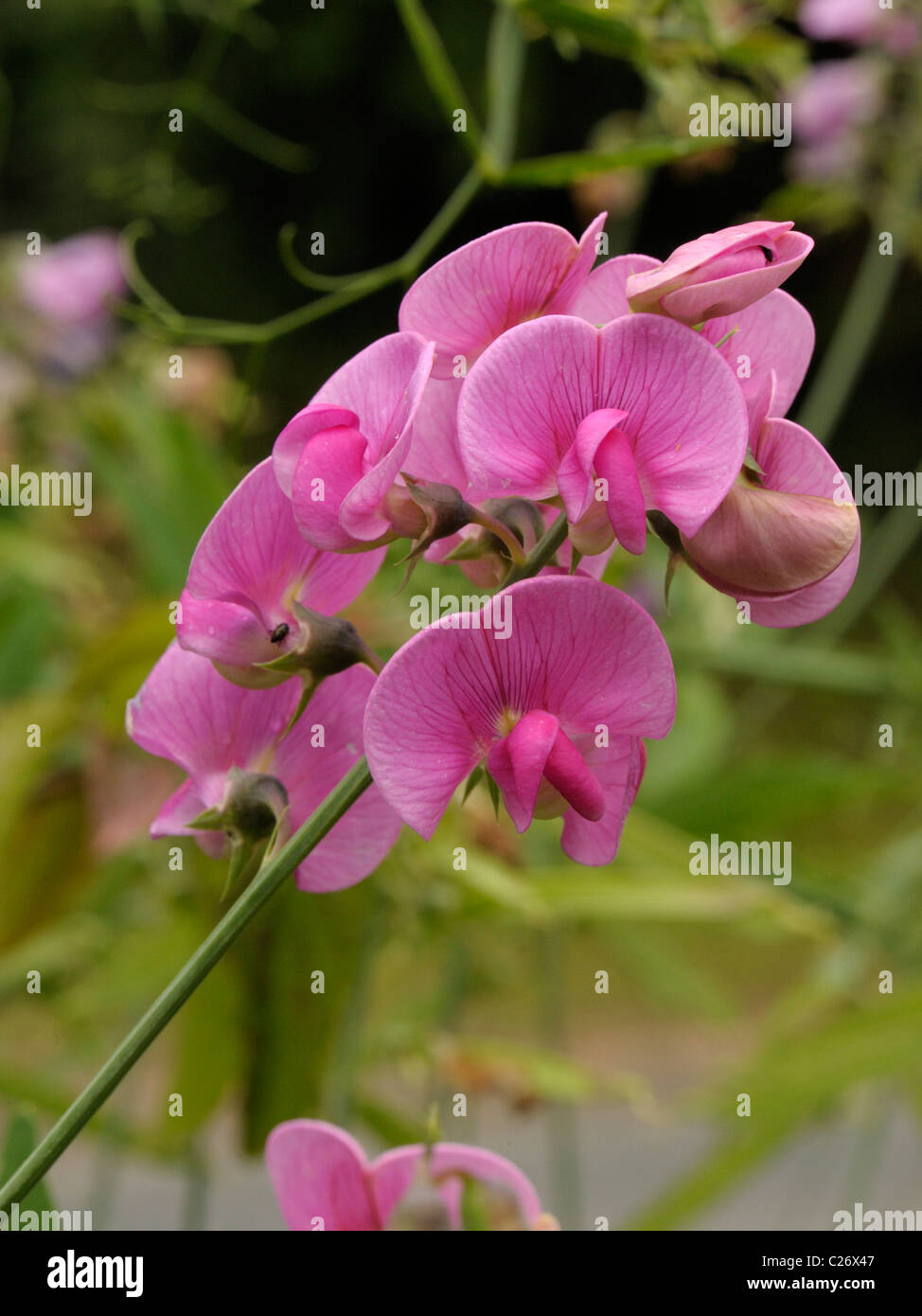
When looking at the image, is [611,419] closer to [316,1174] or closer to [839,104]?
[316,1174]

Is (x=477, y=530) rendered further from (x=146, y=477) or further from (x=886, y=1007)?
(x=146, y=477)

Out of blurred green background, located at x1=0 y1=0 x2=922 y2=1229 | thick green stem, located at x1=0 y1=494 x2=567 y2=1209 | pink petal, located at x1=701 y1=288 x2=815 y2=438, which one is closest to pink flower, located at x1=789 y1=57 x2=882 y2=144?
blurred green background, located at x1=0 y1=0 x2=922 y2=1229

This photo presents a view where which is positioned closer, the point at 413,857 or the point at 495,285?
the point at 495,285

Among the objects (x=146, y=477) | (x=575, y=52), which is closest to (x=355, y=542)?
(x=575, y=52)

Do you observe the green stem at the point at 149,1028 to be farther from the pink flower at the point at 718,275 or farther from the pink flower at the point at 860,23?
the pink flower at the point at 860,23

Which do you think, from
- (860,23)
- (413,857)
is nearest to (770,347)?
(413,857)

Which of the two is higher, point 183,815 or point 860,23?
point 860,23
